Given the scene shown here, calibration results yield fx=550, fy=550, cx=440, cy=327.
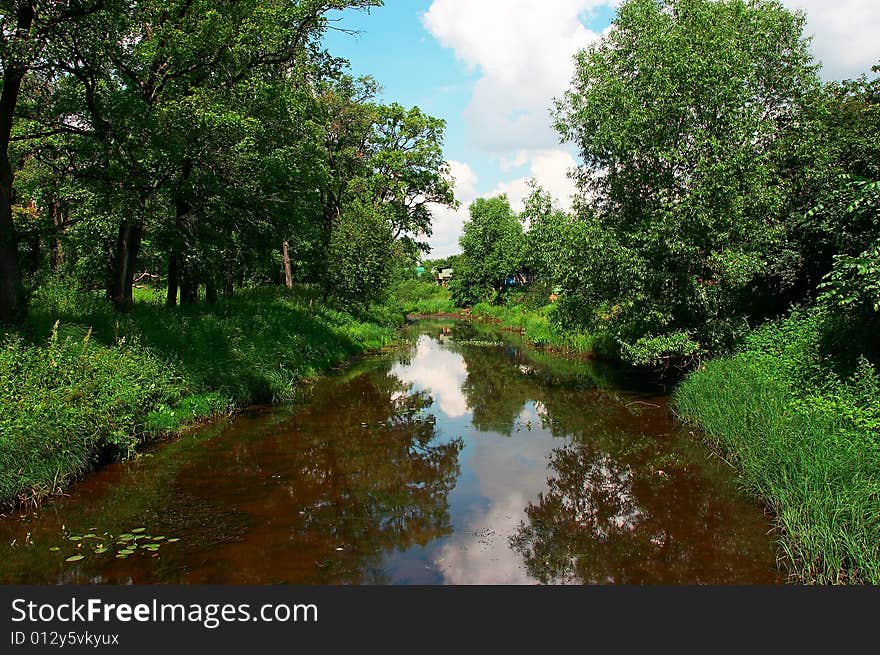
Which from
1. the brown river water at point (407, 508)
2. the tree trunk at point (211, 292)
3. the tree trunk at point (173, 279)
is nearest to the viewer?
the brown river water at point (407, 508)

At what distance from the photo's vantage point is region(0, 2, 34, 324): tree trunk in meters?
11.1

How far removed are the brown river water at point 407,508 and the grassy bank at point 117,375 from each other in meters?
0.60

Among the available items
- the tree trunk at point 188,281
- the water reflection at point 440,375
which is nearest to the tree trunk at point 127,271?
the tree trunk at point 188,281

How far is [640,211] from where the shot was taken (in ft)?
53.3

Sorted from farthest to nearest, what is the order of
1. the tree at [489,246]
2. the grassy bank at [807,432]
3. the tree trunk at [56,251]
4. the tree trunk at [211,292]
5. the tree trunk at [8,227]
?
the tree at [489,246]
the tree trunk at [56,251]
the tree trunk at [211,292]
the tree trunk at [8,227]
the grassy bank at [807,432]

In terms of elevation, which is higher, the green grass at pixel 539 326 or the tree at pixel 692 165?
the tree at pixel 692 165

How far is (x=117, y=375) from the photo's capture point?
11.0 metres

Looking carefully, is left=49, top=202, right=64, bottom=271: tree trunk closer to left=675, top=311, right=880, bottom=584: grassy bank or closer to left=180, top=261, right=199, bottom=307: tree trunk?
left=180, top=261, right=199, bottom=307: tree trunk

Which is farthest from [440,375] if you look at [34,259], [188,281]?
[34,259]

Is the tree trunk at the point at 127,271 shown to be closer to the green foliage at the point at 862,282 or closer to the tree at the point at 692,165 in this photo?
the tree at the point at 692,165

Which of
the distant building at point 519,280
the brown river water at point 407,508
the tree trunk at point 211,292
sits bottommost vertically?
the brown river water at point 407,508

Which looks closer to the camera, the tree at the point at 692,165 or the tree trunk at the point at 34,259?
the tree at the point at 692,165

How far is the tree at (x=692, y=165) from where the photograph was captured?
45.9 feet

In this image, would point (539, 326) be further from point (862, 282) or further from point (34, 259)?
point (34, 259)
